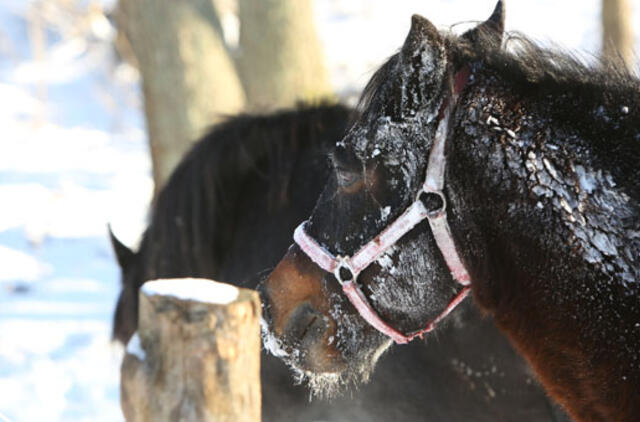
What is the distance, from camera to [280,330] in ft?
7.13

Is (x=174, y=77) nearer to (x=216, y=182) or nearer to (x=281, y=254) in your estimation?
(x=216, y=182)

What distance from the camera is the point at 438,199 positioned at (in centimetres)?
192

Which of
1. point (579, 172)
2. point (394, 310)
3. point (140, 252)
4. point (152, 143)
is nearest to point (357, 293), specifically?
point (394, 310)

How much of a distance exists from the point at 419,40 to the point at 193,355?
1.00 meters

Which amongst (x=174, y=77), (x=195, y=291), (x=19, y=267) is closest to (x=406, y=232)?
(x=195, y=291)

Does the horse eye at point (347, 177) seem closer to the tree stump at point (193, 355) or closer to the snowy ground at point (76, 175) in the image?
the snowy ground at point (76, 175)

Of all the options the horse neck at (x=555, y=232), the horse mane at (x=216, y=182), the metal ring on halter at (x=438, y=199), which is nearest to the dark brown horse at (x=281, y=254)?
the horse mane at (x=216, y=182)

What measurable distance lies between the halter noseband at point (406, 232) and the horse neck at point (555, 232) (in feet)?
0.10

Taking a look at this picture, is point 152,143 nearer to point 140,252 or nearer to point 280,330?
point 140,252

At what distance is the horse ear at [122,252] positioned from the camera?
10.8ft

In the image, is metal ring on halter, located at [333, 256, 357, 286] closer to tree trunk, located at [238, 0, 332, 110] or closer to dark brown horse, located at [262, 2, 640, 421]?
dark brown horse, located at [262, 2, 640, 421]

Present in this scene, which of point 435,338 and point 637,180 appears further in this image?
point 435,338

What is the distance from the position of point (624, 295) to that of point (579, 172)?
1.09 feet

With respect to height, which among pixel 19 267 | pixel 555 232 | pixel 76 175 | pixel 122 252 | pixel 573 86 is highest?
pixel 573 86
